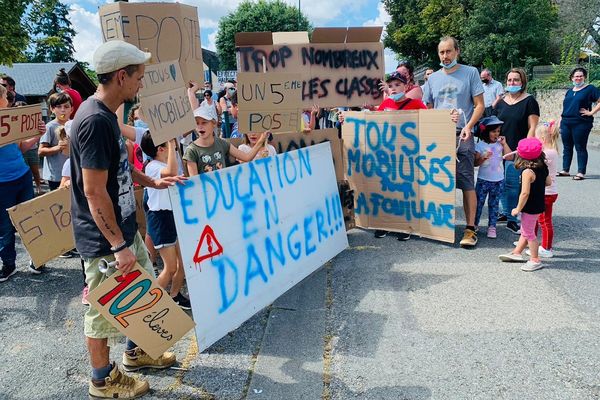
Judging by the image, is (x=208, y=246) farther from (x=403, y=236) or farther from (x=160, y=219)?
(x=403, y=236)

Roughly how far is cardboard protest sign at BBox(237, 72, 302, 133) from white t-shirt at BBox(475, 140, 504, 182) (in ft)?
7.31

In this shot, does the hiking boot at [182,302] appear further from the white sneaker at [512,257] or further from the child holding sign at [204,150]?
the white sneaker at [512,257]

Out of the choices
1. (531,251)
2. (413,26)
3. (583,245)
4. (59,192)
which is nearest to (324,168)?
(531,251)

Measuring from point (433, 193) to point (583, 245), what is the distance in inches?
65.7

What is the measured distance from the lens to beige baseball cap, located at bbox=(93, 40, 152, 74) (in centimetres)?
236

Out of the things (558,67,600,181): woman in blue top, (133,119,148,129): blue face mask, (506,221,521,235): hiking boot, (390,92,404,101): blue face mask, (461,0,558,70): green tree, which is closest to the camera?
(133,119,148,129): blue face mask

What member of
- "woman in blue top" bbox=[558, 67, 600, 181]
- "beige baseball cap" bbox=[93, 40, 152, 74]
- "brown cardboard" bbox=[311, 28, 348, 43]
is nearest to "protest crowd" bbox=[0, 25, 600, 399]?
"beige baseball cap" bbox=[93, 40, 152, 74]

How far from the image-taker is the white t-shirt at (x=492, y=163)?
5.37 metres

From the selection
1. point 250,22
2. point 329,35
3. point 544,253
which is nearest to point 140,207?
point 329,35

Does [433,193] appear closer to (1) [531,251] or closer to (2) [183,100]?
(1) [531,251]

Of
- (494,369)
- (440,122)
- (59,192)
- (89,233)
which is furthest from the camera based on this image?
(440,122)

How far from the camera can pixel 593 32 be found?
96.9ft

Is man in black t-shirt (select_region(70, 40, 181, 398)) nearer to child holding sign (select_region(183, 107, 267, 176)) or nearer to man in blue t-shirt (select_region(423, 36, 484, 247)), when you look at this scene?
child holding sign (select_region(183, 107, 267, 176))

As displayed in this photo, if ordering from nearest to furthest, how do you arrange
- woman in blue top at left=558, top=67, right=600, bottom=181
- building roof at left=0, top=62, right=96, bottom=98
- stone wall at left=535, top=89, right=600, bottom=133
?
woman in blue top at left=558, top=67, right=600, bottom=181, stone wall at left=535, top=89, right=600, bottom=133, building roof at left=0, top=62, right=96, bottom=98
